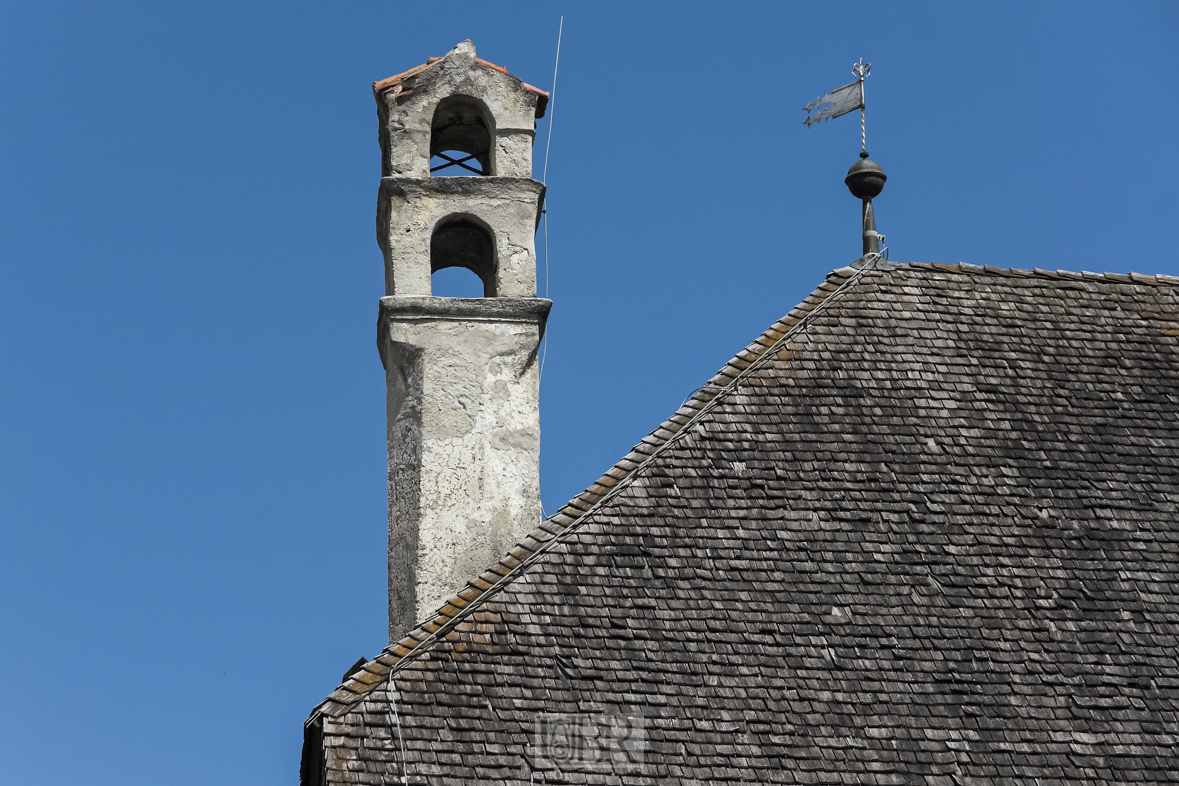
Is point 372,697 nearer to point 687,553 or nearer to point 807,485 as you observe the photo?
point 687,553

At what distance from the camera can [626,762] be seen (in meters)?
10.1

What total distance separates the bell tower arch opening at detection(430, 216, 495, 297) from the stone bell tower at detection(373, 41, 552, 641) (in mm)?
10

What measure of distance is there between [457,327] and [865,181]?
3260 millimetres

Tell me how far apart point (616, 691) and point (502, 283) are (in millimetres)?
3708

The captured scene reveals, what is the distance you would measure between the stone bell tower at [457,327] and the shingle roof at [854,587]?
1.11 meters

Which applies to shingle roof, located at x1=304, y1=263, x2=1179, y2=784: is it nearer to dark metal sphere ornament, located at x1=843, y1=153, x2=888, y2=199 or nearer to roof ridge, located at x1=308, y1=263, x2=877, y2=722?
roof ridge, located at x1=308, y1=263, x2=877, y2=722

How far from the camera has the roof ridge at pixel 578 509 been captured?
10375 mm

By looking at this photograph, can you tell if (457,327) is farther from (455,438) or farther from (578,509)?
(578,509)

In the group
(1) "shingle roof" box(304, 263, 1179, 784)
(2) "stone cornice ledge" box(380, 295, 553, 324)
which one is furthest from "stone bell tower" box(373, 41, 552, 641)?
(1) "shingle roof" box(304, 263, 1179, 784)

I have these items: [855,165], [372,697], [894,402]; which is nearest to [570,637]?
[372,697]

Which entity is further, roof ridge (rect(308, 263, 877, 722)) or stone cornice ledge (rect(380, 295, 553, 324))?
stone cornice ledge (rect(380, 295, 553, 324))

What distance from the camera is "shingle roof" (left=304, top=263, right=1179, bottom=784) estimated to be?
33.4ft

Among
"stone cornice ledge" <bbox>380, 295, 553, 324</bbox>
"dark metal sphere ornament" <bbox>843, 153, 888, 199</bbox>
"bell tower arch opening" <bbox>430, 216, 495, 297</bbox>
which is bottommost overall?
"stone cornice ledge" <bbox>380, 295, 553, 324</bbox>

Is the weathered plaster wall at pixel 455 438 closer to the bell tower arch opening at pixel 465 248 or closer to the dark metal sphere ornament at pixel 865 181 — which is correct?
the bell tower arch opening at pixel 465 248
